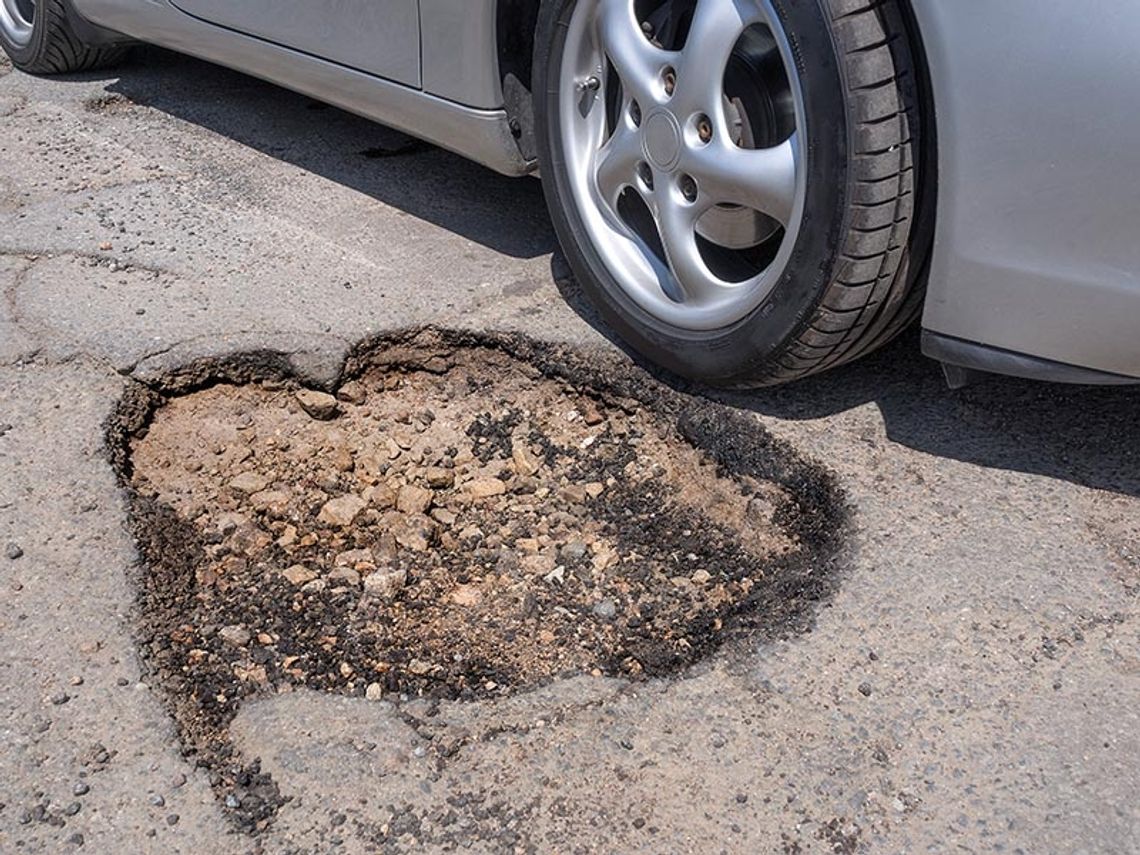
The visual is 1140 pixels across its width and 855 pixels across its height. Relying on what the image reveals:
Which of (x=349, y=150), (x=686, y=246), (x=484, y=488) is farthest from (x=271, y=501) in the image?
(x=349, y=150)

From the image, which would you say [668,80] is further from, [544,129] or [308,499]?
[308,499]

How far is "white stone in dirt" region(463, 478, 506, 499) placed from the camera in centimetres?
284

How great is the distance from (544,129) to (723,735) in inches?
62.0

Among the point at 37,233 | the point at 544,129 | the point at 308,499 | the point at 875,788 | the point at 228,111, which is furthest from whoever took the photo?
the point at 228,111

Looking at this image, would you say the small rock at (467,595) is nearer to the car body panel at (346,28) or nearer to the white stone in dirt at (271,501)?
the white stone in dirt at (271,501)

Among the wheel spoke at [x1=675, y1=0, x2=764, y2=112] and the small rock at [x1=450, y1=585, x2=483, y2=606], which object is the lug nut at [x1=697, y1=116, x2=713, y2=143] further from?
the small rock at [x1=450, y1=585, x2=483, y2=606]

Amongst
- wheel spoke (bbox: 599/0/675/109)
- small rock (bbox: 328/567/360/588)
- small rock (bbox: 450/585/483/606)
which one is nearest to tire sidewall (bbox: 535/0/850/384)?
wheel spoke (bbox: 599/0/675/109)

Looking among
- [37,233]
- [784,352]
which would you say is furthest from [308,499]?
[37,233]

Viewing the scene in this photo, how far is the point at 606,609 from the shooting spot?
2.47 m

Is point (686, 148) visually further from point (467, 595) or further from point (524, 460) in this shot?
point (467, 595)

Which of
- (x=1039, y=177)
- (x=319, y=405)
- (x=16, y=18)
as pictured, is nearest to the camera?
(x=1039, y=177)

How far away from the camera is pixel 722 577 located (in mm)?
2553

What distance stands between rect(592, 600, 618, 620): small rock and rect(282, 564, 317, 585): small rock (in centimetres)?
57

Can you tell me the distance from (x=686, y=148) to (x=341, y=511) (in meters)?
1.06
